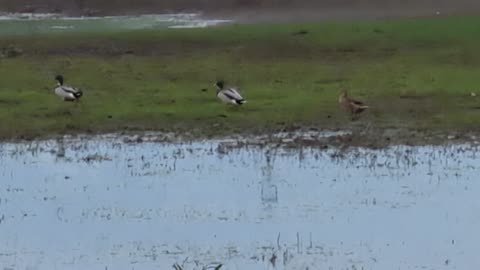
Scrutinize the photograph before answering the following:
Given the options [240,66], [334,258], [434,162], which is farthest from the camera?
[240,66]

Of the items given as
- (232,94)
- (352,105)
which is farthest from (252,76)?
(352,105)

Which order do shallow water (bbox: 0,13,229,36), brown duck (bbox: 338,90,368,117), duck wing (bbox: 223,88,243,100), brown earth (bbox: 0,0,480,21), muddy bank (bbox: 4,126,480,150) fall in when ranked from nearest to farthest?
muddy bank (bbox: 4,126,480,150) → brown duck (bbox: 338,90,368,117) → duck wing (bbox: 223,88,243,100) → shallow water (bbox: 0,13,229,36) → brown earth (bbox: 0,0,480,21)

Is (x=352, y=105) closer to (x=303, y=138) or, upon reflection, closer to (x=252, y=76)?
(x=303, y=138)

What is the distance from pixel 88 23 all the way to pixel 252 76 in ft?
37.9

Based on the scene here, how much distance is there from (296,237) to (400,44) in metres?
16.3

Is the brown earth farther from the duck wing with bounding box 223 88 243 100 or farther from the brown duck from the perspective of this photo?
the brown duck

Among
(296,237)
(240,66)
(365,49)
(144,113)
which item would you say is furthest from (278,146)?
(365,49)

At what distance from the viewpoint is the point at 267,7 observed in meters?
38.1

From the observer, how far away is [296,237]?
1313 centimetres

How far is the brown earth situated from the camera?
118ft

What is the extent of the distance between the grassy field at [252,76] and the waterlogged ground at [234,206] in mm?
1944

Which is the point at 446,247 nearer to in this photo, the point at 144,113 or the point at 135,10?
the point at 144,113

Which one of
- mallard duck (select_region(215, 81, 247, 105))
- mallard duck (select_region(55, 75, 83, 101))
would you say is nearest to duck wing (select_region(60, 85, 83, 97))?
mallard duck (select_region(55, 75, 83, 101))

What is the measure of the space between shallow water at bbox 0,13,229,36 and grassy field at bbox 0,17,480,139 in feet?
6.32
